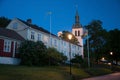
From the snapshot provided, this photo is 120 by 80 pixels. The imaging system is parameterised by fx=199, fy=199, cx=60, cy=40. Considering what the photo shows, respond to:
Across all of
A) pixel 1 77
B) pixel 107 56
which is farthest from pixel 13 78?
pixel 107 56

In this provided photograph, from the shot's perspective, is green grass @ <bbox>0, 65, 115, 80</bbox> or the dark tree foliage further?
the dark tree foliage

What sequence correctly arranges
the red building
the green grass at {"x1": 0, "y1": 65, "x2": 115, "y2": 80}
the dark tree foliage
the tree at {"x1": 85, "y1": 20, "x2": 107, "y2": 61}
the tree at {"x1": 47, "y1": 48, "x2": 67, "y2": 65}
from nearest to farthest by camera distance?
1. the green grass at {"x1": 0, "y1": 65, "x2": 115, "y2": 80}
2. the red building
3. the tree at {"x1": 47, "y1": 48, "x2": 67, "y2": 65}
4. the tree at {"x1": 85, "y1": 20, "x2": 107, "y2": 61}
5. the dark tree foliage

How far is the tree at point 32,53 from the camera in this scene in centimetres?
3388

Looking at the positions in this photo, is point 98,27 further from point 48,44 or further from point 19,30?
point 19,30

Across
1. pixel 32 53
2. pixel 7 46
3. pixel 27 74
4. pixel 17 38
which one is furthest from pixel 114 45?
pixel 27 74

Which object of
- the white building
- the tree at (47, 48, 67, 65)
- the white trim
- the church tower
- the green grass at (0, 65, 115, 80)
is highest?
the church tower

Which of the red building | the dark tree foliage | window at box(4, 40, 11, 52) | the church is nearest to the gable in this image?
the church

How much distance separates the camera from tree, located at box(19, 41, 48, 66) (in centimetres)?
3388

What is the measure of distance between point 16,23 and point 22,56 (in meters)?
11.6

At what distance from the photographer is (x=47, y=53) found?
36.8m

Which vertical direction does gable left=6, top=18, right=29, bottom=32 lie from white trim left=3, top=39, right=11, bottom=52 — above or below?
above

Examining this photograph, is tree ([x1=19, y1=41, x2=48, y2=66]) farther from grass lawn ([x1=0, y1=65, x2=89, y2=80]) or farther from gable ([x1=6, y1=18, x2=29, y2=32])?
grass lawn ([x1=0, y1=65, x2=89, y2=80])

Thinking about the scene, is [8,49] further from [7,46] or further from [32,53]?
[32,53]

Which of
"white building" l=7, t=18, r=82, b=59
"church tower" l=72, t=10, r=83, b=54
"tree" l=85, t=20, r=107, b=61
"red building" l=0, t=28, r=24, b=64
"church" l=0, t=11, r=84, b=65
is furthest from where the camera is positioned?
"church tower" l=72, t=10, r=83, b=54
